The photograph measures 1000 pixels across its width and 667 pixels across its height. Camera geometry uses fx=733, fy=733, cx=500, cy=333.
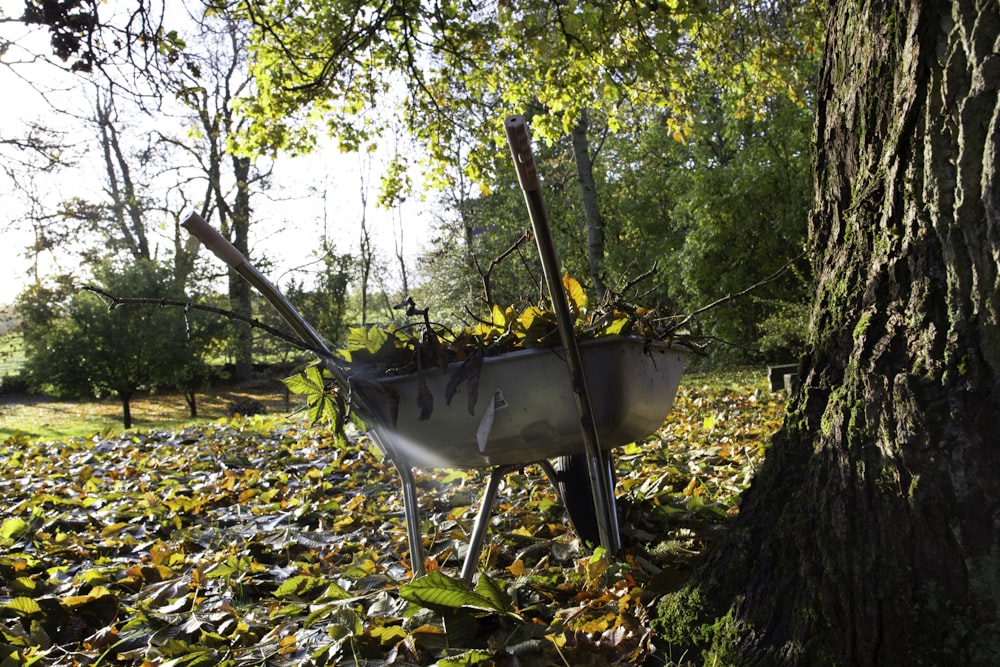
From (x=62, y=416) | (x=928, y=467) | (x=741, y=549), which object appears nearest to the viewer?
(x=928, y=467)

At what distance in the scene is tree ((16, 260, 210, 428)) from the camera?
15617mm

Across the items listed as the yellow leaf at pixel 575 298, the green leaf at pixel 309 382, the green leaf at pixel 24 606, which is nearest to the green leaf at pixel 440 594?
the green leaf at pixel 309 382

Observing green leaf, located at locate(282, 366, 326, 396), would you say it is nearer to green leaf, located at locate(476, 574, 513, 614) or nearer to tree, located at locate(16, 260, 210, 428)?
green leaf, located at locate(476, 574, 513, 614)

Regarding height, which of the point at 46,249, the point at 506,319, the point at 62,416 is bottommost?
the point at 62,416

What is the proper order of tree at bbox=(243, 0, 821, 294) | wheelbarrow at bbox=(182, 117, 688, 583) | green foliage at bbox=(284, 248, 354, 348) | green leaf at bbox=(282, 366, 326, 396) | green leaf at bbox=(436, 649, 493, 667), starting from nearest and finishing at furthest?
green leaf at bbox=(436, 649, 493, 667)
wheelbarrow at bbox=(182, 117, 688, 583)
green leaf at bbox=(282, 366, 326, 396)
tree at bbox=(243, 0, 821, 294)
green foliage at bbox=(284, 248, 354, 348)

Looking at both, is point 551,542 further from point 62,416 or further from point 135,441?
point 62,416

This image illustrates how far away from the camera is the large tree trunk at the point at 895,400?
115cm

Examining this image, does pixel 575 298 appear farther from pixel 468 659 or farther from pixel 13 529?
pixel 13 529

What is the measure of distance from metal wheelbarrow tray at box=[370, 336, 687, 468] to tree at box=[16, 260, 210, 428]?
572 inches

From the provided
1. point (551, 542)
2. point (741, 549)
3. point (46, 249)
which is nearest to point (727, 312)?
point (551, 542)

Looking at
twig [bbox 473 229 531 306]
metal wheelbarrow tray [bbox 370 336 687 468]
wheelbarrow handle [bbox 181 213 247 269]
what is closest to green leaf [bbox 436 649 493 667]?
metal wheelbarrow tray [bbox 370 336 687 468]

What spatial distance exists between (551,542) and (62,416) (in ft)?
64.2

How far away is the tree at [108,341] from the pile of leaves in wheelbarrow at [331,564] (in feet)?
38.9

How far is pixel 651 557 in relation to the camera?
7.00 ft
